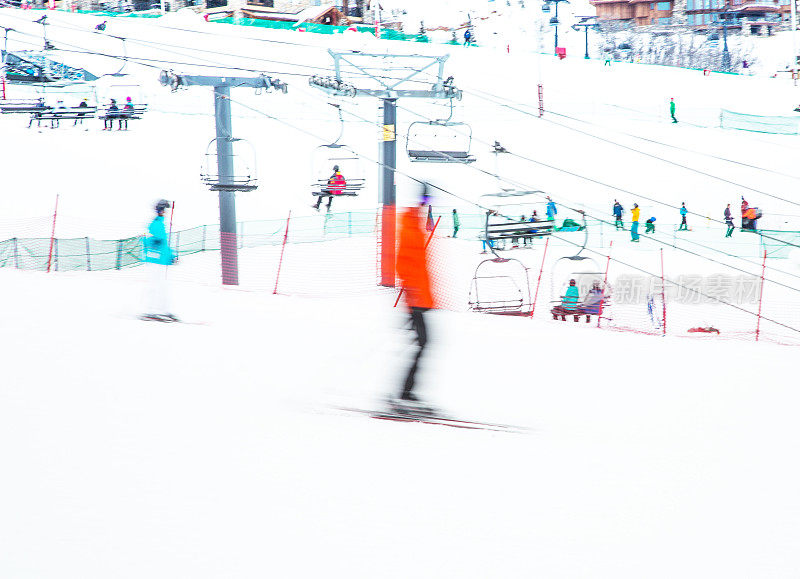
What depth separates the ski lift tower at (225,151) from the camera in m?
12.4

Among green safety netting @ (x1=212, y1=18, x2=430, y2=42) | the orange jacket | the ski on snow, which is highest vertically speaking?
green safety netting @ (x1=212, y1=18, x2=430, y2=42)

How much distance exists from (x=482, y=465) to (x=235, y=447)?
1.53 meters

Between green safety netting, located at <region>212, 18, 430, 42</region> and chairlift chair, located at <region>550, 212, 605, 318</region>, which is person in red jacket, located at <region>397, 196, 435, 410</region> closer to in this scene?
chairlift chair, located at <region>550, 212, 605, 318</region>

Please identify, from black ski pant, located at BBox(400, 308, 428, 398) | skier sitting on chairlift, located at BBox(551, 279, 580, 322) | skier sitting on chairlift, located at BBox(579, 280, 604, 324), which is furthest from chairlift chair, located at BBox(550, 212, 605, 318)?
black ski pant, located at BBox(400, 308, 428, 398)

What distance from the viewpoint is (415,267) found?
555cm

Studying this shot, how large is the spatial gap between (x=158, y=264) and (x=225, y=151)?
17.5ft

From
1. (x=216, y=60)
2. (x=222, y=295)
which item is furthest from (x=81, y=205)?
(x=216, y=60)

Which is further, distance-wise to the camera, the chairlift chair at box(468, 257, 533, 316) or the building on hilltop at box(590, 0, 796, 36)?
the building on hilltop at box(590, 0, 796, 36)

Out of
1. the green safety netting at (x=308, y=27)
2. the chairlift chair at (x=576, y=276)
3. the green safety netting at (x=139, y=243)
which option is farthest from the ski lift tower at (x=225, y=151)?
the green safety netting at (x=308, y=27)

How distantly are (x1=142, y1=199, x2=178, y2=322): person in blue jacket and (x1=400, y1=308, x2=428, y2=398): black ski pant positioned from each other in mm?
3379

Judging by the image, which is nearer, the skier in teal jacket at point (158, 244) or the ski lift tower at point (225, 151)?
the skier in teal jacket at point (158, 244)

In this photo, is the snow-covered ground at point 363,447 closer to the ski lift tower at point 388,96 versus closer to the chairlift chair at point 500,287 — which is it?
the ski lift tower at point 388,96

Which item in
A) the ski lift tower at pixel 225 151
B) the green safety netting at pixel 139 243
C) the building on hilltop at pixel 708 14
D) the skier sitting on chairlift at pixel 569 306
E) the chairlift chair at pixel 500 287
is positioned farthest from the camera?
the building on hilltop at pixel 708 14

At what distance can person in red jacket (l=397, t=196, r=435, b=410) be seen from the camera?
18.1 feet
